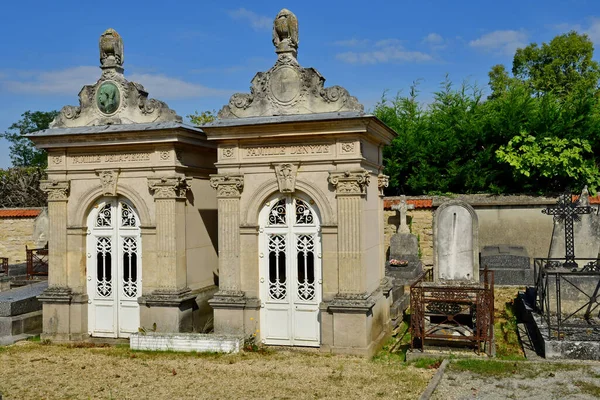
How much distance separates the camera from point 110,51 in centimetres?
1048

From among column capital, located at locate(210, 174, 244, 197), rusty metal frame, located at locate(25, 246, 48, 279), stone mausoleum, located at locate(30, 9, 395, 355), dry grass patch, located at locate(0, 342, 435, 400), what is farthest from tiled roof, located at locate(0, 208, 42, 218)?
column capital, located at locate(210, 174, 244, 197)

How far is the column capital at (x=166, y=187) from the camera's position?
32.4 feet

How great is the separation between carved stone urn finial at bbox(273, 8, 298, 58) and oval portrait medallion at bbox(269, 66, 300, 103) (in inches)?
14.0

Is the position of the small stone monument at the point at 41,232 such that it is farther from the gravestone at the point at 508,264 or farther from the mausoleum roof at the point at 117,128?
the gravestone at the point at 508,264

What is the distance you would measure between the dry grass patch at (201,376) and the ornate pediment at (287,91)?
3995 mm

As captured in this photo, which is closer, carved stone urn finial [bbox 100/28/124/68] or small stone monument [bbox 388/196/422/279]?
carved stone urn finial [bbox 100/28/124/68]

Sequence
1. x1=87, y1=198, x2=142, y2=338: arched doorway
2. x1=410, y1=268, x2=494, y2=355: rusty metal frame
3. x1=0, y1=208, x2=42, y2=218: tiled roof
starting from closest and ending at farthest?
x1=410, y1=268, x2=494, y2=355: rusty metal frame → x1=87, y1=198, x2=142, y2=338: arched doorway → x1=0, y1=208, x2=42, y2=218: tiled roof

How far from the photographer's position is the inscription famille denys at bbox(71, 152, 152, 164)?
33.4 ft

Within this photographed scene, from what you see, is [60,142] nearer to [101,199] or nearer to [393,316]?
[101,199]

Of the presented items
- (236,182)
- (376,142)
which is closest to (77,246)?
(236,182)

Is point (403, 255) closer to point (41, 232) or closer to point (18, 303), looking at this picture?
point (18, 303)

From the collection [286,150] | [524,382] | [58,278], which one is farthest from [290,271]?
[58,278]

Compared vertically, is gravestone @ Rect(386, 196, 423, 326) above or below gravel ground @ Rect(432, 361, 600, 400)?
above

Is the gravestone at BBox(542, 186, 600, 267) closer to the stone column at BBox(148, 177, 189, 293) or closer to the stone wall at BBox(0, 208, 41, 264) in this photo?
the stone column at BBox(148, 177, 189, 293)
